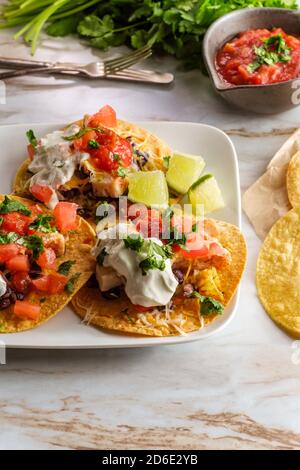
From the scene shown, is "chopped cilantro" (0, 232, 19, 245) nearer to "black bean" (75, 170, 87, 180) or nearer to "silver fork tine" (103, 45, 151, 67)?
"black bean" (75, 170, 87, 180)

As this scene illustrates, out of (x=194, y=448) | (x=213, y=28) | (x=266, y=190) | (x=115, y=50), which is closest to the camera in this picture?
(x=194, y=448)

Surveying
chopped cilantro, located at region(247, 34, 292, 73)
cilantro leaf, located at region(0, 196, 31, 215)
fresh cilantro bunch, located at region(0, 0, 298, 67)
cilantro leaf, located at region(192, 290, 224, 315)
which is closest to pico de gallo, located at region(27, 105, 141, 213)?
cilantro leaf, located at region(0, 196, 31, 215)

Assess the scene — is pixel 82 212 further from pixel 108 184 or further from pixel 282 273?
pixel 282 273

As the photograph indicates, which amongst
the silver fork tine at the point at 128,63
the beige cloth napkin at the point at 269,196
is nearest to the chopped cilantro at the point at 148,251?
the beige cloth napkin at the point at 269,196

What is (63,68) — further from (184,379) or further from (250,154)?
(184,379)

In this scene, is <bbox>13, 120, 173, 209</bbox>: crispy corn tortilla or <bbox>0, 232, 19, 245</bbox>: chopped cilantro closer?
<bbox>0, 232, 19, 245</bbox>: chopped cilantro

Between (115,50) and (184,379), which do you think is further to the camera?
(115,50)

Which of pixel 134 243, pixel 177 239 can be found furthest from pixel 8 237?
pixel 177 239

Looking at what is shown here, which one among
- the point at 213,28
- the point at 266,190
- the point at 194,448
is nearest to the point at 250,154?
the point at 266,190
